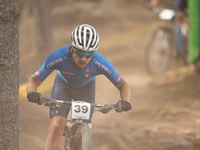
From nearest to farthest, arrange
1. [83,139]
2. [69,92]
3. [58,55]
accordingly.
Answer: [83,139]
[58,55]
[69,92]

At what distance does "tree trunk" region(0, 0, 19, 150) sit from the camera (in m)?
3.17

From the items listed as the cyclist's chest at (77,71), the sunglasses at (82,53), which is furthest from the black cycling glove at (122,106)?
the sunglasses at (82,53)

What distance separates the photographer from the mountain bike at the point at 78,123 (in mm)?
3322

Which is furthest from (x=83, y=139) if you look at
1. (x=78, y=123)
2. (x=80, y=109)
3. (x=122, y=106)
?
(x=122, y=106)

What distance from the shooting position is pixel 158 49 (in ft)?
29.5

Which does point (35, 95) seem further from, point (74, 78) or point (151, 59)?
point (151, 59)

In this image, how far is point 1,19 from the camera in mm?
3145

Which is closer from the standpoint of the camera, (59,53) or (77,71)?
(59,53)

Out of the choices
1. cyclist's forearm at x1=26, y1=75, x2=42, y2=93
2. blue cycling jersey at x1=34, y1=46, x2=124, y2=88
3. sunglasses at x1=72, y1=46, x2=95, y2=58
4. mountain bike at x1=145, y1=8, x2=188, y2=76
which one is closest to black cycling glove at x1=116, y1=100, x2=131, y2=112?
blue cycling jersey at x1=34, y1=46, x2=124, y2=88

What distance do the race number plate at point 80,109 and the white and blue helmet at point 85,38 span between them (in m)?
0.60

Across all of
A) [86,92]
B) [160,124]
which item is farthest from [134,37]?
[86,92]

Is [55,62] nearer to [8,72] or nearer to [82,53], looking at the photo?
[82,53]

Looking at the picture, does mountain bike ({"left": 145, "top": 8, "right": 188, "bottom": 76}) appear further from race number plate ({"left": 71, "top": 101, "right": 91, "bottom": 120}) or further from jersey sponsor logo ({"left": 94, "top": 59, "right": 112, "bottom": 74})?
race number plate ({"left": 71, "top": 101, "right": 91, "bottom": 120})

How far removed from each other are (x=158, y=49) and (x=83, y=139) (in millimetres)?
6080
